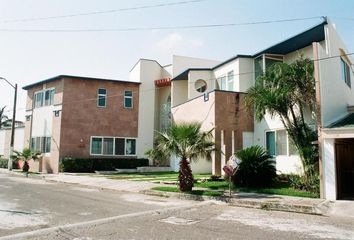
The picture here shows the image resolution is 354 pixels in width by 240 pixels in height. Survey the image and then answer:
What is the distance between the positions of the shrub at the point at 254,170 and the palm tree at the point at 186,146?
2.08 meters

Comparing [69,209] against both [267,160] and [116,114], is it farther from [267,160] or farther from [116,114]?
[116,114]

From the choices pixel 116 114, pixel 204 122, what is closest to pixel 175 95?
pixel 116 114

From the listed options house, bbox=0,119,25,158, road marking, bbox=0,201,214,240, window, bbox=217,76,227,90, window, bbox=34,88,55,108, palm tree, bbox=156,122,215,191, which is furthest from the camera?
house, bbox=0,119,25,158

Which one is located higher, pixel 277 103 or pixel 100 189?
pixel 277 103

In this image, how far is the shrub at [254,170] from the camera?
1606 centimetres

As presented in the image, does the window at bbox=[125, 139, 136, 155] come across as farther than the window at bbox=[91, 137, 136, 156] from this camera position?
Yes

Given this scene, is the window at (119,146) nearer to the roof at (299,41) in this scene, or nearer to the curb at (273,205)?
the roof at (299,41)

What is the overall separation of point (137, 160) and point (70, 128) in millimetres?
6296

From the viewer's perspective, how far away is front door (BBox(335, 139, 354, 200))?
13898mm

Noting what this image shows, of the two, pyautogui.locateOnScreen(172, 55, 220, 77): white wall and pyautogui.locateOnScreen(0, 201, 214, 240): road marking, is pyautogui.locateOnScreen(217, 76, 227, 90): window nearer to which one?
pyautogui.locateOnScreen(172, 55, 220, 77): white wall

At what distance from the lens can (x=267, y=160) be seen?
1647 centimetres

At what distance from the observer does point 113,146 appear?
98.9ft

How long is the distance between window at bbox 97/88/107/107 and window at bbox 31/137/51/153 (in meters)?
5.28

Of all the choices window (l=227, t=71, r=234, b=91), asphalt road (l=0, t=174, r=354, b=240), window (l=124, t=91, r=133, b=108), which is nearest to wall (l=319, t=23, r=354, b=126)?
asphalt road (l=0, t=174, r=354, b=240)
